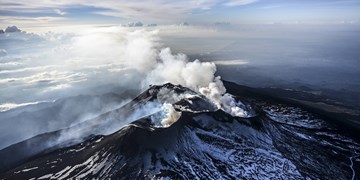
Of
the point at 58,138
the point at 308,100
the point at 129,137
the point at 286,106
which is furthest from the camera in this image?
the point at 308,100

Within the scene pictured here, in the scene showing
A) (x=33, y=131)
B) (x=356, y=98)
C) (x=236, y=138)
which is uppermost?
(x=236, y=138)

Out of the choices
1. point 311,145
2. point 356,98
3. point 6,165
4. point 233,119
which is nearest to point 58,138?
point 6,165

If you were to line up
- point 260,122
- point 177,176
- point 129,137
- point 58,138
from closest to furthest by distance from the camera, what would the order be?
point 177,176, point 129,137, point 260,122, point 58,138

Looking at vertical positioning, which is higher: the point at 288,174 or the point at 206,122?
the point at 206,122

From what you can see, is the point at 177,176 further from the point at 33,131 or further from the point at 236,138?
the point at 33,131

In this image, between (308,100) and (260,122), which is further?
(308,100)

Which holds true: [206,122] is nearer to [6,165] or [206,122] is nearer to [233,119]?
[233,119]
